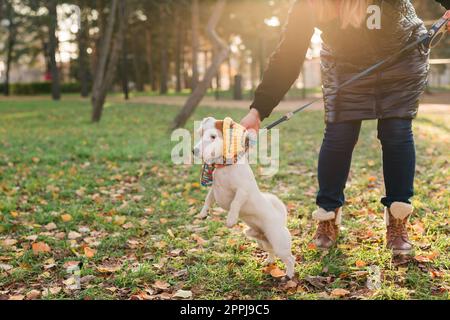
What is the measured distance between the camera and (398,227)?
3139 mm

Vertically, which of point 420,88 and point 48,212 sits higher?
point 420,88

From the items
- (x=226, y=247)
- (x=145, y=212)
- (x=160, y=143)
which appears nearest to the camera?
(x=226, y=247)

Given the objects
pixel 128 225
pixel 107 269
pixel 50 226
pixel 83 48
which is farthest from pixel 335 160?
pixel 83 48

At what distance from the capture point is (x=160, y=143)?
29.6ft

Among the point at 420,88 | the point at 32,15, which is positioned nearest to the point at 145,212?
the point at 420,88

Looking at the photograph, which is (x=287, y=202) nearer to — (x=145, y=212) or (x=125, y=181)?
(x=145, y=212)

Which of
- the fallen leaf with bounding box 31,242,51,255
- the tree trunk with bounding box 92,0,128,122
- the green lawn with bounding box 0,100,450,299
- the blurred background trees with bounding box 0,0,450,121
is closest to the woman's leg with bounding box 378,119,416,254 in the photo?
the green lawn with bounding box 0,100,450,299

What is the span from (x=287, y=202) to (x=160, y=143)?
15.2 ft

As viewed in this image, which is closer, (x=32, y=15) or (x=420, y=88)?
(x=420, y=88)

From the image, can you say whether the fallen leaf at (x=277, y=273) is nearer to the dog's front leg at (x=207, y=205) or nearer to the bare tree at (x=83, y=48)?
the dog's front leg at (x=207, y=205)

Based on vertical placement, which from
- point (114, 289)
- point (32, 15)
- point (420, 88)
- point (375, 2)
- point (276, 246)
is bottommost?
point (114, 289)

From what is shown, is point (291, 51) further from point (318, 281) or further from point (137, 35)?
point (137, 35)

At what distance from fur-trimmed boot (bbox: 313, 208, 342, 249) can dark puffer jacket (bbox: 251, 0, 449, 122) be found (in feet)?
1.89
